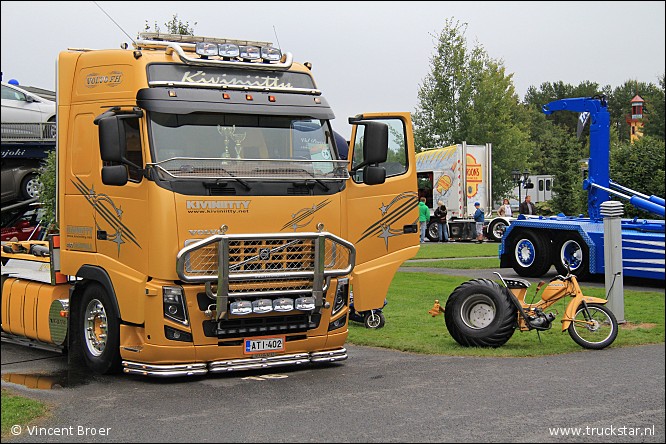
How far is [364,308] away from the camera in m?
11.7

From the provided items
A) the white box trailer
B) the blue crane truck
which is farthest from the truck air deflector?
the white box trailer

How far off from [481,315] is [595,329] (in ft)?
4.57

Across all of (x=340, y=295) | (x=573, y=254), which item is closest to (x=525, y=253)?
(x=573, y=254)

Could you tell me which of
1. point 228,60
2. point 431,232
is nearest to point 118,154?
point 228,60

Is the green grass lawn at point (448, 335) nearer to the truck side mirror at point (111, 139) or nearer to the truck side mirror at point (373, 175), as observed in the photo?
the truck side mirror at point (373, 175)

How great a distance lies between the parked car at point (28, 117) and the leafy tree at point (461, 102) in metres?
29.8

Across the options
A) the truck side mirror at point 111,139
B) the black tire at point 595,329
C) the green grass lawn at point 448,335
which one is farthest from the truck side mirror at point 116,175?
the black tire at point 595,329

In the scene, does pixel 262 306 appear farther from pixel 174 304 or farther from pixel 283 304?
pixel 174 304

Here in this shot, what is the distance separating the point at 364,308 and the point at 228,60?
3553mm

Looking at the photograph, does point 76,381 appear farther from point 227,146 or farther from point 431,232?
point 431,232

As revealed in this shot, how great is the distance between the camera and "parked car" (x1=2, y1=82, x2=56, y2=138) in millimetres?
20094

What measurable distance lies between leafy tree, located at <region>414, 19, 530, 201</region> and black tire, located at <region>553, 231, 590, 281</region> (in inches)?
1090

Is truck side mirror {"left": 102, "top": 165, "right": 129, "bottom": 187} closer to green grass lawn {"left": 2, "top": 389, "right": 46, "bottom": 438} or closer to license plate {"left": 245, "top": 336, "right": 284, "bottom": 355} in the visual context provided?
license plate {"left": 245, "top": 336, "right": 284, "bottom": 355}

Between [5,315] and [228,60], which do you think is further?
[5,315]
